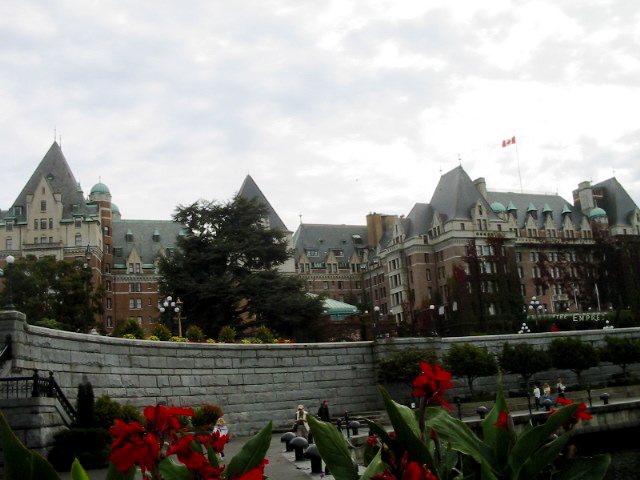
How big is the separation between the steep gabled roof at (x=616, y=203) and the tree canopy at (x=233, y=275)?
6021cm

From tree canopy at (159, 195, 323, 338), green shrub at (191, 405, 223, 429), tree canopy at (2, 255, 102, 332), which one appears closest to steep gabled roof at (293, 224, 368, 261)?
tree canopy at (2, 255, 102, 332)

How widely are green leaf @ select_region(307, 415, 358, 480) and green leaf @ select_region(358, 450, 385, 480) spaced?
0.13 metres

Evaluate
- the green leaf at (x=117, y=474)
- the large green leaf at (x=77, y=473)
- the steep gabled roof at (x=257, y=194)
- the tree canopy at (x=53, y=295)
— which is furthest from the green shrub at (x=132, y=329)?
the steep gabled roof at (x=257, y=194)

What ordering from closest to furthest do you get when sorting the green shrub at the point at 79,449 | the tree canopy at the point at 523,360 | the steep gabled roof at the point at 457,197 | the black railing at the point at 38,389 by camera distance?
1. the green shrub at the point at 79,449
2. the black railing at the point at 38,389
3. the tree canopy at the point at 523,360
4. the steep gabled roof at the point at 457,197

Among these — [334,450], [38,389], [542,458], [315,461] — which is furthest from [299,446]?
[334,450]

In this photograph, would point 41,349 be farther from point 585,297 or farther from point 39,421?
point 585,297

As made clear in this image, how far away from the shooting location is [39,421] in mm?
15359

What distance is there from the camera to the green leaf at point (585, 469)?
13.5ft

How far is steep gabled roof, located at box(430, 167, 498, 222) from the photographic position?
8562 centimetres

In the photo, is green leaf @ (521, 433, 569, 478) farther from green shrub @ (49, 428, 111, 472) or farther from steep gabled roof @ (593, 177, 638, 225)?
steep gabled roof @ (593, 177, 638, 225)

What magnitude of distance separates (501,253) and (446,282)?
25.9 feet

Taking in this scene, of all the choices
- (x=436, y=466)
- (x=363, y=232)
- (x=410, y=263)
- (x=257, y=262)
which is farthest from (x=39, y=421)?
(x=363, y=232)

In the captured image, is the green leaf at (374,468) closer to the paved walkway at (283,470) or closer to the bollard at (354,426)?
the paved walkway at (283,470)

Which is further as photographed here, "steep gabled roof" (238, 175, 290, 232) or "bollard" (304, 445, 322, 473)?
"steep gabled roof" (238, 175, 290, 232)
